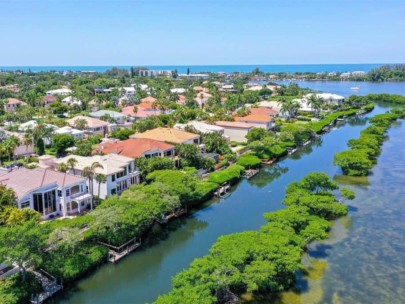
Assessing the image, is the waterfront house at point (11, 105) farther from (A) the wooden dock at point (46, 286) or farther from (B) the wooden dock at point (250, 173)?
(A) the wooden dock at point (46, 286)

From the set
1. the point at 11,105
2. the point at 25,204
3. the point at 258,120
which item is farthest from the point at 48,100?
the point at 25,204

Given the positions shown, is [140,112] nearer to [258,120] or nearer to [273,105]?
[258,120]

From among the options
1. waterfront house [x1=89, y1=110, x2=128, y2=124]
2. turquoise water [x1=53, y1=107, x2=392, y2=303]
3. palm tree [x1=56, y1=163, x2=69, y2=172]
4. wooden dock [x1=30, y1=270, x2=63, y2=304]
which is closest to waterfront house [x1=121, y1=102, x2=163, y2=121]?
waterfront house [x1=89, y1=110, x2=128, y2=124]

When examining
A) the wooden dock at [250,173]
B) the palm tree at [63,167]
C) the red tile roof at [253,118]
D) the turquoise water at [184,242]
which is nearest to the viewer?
the turquoise water at [184,242]

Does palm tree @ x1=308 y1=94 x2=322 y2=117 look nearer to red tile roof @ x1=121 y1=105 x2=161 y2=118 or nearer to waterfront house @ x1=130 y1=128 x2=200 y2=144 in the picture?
red tile roof @ x1=121 y1=105 x2=161 y2=118

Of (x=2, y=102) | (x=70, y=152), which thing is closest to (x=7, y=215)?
(x=70, y=152)

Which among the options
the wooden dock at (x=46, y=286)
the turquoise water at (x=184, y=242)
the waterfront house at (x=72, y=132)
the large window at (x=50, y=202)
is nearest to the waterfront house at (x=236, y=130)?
the turquoise water at (x=184, y=242)

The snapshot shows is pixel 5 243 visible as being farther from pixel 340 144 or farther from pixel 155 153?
pixel 340 144
